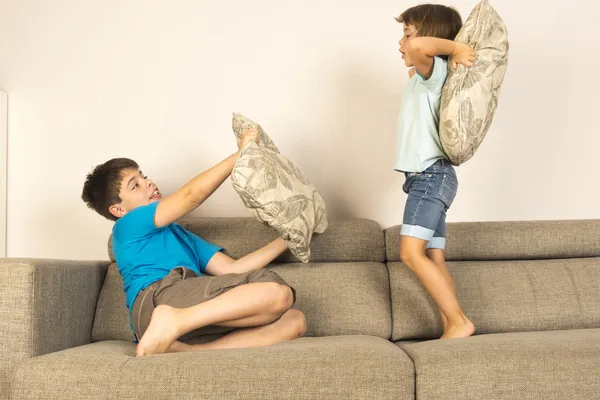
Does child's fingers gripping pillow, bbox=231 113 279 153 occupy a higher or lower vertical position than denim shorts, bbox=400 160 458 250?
higher

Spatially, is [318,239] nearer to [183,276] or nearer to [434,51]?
[183,276]

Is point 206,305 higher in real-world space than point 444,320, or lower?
higher

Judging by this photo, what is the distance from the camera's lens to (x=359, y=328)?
2.13m

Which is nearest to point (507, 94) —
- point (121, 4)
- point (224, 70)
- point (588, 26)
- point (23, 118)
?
point (588, 26)

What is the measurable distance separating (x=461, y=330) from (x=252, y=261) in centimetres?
70

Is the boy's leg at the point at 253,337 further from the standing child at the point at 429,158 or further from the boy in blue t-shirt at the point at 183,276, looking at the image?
the standing child at the point at 429,158

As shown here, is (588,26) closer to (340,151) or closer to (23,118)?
(340,151)

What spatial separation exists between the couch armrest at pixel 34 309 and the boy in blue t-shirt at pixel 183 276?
190 millimetres

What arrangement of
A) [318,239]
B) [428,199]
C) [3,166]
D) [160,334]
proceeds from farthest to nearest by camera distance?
[3,166]
[318,239]
[428,199]
[160,334]

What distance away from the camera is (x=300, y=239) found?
204 cm

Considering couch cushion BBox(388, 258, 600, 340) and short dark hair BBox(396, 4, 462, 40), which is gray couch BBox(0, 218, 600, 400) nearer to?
couch cushion BBox(388, 258, 600, 340)

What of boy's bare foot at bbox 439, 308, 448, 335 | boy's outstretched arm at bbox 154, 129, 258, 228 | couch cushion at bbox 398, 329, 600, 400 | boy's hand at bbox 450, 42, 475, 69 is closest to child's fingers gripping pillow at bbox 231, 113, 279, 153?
boy's outstretched arm at bbox 154, 129, 258, 228

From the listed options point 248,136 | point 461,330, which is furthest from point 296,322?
point 248,136

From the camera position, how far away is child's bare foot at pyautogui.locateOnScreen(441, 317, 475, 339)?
198 centimetres
